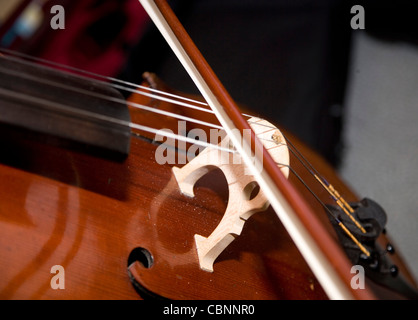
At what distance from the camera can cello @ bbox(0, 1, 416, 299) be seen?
58 centimetres

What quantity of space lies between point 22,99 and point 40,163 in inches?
4.1

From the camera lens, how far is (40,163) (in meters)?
0.66

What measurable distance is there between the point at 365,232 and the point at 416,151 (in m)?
0.80

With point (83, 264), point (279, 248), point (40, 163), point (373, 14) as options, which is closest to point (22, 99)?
point (40, 163)

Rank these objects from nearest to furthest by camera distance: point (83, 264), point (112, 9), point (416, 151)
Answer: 1. point (83, 264)
2. point (416, 151)
3. point (112, 9)

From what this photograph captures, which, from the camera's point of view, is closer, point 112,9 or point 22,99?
point 22,99

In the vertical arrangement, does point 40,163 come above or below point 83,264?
above

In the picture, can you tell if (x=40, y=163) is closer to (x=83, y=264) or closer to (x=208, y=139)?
(x=83, y=264)

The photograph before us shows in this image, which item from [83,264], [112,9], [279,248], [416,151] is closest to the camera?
[83,264]

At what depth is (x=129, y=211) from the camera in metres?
0.65

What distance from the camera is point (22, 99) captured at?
61 cm

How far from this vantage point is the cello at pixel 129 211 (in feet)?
1.89

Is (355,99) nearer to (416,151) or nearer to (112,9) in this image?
(416,151)

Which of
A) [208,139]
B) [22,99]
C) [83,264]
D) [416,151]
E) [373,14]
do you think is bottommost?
[416,151]
